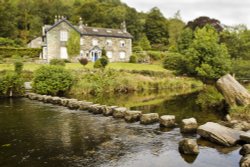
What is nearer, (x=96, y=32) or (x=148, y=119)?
(x=148, y=119)

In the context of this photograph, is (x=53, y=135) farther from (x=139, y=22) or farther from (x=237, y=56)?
(x=139, y=22)

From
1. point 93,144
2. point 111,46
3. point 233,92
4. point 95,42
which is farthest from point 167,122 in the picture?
point 111,46

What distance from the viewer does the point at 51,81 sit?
104ft

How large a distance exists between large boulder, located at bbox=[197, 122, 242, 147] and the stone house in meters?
45.6

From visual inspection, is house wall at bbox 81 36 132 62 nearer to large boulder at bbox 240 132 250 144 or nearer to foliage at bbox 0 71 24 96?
foliage at bbox 0 71 24 96

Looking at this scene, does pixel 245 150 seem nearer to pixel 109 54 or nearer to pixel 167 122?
pixel 167 122

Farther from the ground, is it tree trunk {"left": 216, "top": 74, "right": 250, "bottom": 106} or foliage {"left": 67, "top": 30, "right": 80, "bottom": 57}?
foliage {"left": 67, "top": 30, "right": 80, "bottom": 57}

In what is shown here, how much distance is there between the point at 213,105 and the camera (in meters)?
24.4

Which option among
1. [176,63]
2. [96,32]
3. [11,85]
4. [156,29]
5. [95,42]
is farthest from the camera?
[156,29]


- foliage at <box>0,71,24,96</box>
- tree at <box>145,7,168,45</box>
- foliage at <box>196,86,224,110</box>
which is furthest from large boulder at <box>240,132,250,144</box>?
tree at <box>145,7,168,45</box>

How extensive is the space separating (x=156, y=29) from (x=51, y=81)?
5965 cm

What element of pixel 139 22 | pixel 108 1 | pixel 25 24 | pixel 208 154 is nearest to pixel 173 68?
pixel 139 22

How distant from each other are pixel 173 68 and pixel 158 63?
10019mm

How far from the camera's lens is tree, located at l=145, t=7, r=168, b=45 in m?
86.5
